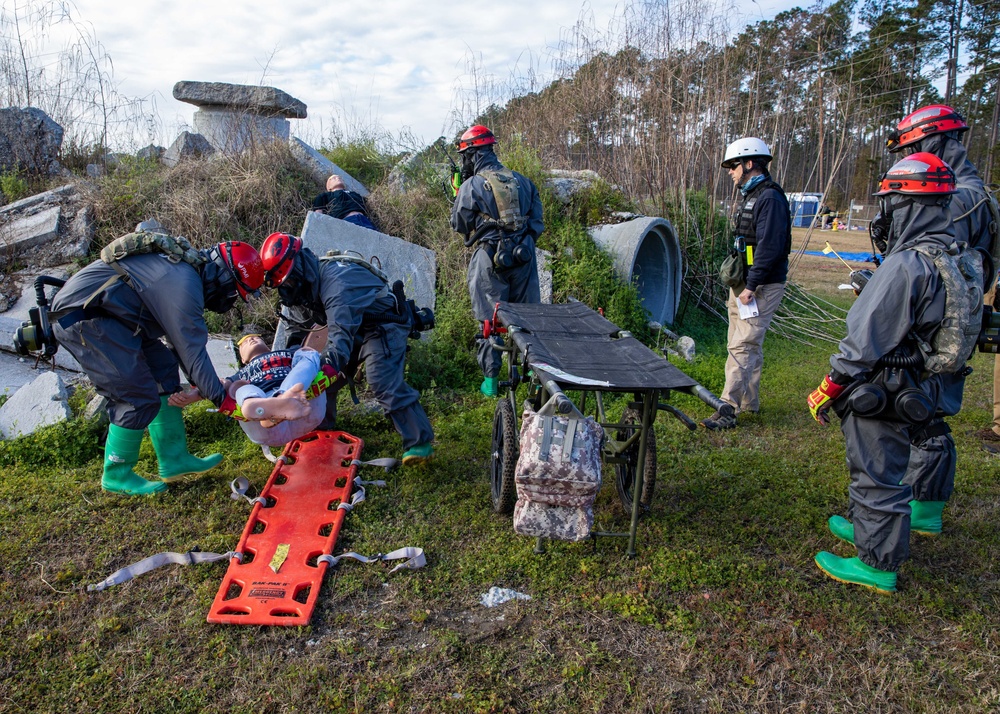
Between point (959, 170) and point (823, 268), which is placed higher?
point (959, 170)

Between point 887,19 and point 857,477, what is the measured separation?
22619mm

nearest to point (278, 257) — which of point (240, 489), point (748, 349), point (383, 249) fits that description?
point (240, 489)

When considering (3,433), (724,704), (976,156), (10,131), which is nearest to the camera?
(724,704)

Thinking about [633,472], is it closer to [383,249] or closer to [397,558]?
[397,558]

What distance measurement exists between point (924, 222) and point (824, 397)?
929mm

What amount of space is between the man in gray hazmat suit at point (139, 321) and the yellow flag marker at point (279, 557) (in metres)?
0.91

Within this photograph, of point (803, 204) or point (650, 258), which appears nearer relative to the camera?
point (650, 258)

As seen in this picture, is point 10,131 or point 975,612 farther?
point 10,131

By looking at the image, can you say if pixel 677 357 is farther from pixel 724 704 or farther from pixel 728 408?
pixel 724 704

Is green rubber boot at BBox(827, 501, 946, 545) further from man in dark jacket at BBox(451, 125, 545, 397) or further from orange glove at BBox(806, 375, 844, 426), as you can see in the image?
man in dark jacket at BBox(451, 125, 545, 397)

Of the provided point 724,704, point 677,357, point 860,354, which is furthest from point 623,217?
point 724,704

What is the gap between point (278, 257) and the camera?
388 cm

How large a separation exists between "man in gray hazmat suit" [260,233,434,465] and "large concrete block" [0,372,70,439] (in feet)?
6.08

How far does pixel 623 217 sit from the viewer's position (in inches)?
316
